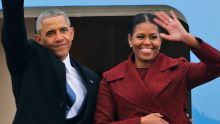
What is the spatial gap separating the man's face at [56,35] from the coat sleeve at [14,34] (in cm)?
11

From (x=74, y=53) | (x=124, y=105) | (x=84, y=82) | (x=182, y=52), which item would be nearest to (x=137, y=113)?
(x=124, y=105)

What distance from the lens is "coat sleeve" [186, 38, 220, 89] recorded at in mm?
2092

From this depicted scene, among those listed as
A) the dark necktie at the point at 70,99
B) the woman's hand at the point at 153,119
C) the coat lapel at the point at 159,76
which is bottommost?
the woman's hand at the point at 153,119

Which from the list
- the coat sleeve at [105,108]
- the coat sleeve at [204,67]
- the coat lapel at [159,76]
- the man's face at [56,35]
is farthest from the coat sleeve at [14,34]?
the coat sleeve at [204,67]

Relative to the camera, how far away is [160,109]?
214cm

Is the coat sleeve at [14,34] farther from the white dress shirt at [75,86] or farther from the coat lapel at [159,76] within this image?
the coat lapel at [159,76]

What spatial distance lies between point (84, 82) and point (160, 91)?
324 mm

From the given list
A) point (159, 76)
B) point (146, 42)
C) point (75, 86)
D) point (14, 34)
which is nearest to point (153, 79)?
point (159, 76)

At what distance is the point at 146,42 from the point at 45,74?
379 mm

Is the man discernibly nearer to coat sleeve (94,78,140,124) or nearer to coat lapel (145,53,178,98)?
coat sleeve (94,78,140,124)

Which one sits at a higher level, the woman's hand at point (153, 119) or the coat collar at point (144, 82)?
the coat collar at point (144, 82)

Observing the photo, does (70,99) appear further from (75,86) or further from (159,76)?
(159,76)

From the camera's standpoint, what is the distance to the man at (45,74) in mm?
2125

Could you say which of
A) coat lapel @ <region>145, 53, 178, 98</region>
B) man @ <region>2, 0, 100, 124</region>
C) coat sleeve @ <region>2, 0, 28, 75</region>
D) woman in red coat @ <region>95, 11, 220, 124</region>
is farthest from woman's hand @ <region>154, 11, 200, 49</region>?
coat sleeve @ <region>2, 0, 28, 75</region>
